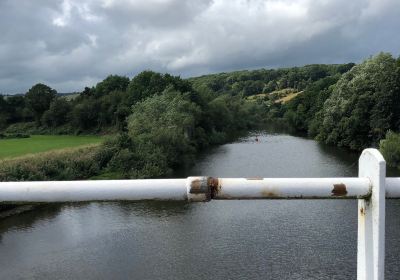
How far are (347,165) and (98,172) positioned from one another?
22.3 meters

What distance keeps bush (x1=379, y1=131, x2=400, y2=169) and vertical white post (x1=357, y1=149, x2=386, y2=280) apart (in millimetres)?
38343

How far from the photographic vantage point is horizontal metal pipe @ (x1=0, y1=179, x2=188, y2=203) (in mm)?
1729

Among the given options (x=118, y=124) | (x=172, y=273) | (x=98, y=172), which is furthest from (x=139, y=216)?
(x=118, y=124)

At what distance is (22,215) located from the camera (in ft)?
94.1

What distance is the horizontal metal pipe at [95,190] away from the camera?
68.1 inches

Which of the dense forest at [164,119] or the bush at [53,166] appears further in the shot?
the dense forest at [164,119]

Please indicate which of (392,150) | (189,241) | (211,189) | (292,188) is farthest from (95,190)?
(392,150)

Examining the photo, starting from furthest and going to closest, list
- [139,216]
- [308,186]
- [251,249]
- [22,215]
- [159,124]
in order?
[159,124], [22,215], [139,216], [251,249], [308,186]

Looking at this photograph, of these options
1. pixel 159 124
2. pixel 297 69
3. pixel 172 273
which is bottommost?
pixel 172 273

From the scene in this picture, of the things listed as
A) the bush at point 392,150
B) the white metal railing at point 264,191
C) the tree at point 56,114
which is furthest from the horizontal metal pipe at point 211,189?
the tree at point 56,114

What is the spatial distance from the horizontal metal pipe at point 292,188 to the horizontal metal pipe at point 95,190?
0.19 metres

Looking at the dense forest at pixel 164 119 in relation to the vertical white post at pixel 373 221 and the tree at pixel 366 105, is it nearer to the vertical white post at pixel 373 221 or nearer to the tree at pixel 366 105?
the tree at pixel 366 105

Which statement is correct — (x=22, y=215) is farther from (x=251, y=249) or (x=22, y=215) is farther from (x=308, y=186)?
(x=308, y=186)

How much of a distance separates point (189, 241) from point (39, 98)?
6094 centimetres
